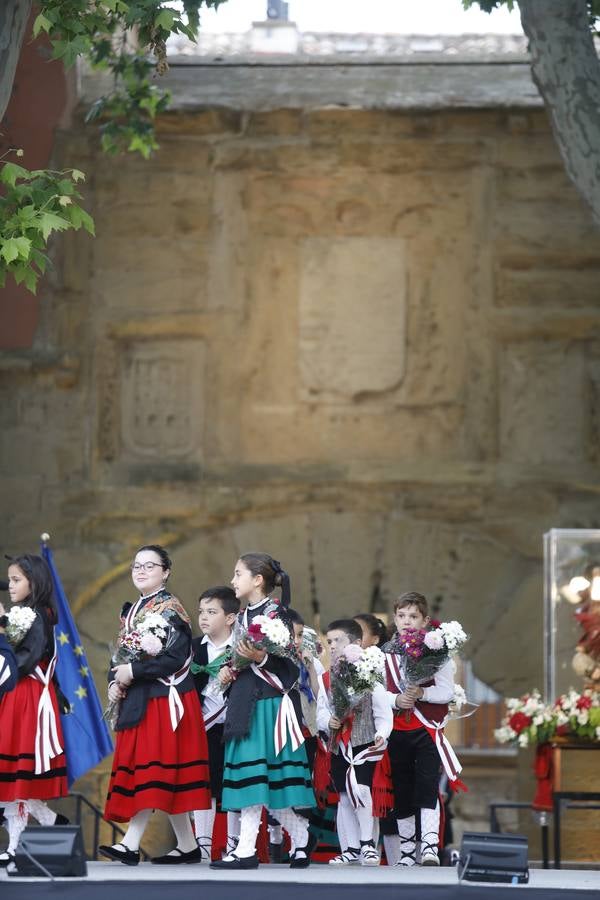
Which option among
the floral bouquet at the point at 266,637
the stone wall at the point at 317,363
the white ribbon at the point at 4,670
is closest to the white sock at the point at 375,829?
the floral bouquet at the point at 266,637

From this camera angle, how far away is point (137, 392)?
14297 mm

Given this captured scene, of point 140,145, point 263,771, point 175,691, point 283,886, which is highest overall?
point 140,145

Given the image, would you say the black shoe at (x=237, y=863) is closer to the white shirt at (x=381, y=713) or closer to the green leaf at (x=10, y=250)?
the white shirt at (x=381, y=713)

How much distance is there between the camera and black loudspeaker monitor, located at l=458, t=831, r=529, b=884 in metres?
7.26

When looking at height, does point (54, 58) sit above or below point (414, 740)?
above

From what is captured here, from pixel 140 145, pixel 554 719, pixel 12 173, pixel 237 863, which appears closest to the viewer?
pixel 237 863

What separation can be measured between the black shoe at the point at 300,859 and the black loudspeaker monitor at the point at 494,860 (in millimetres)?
1260

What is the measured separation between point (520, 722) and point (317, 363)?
3.83 m

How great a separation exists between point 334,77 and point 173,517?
4.05m

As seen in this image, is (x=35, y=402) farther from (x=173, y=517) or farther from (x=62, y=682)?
(x=62, y=682)

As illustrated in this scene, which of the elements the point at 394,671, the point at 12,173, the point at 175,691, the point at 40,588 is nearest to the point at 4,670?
the point at 40,588

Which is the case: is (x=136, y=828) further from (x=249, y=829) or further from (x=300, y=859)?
(x=300, y=859)

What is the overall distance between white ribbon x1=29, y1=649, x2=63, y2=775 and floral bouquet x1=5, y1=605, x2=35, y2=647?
7.9 inches

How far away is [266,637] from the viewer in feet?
26.8
